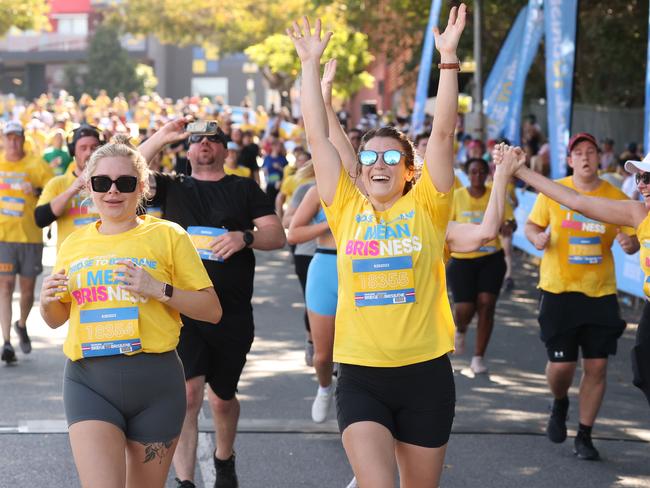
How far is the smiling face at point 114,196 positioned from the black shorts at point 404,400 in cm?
110

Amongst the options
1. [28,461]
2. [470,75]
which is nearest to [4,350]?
[28,461]

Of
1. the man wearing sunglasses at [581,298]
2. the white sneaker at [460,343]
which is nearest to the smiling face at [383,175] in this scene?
the man wearing sunglasses at [581,298]

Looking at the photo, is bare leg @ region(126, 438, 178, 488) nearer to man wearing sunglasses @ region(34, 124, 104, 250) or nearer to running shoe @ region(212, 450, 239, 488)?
running shoe @ region(212, 450, 239, 488)

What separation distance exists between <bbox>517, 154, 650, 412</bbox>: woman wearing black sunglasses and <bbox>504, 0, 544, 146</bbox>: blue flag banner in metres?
13.2

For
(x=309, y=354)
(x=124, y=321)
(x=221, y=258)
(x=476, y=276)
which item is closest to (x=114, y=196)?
(x=124, y=321)

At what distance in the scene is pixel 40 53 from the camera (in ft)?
333

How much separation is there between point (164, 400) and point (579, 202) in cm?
233

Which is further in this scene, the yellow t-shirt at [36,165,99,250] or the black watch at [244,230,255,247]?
the yellow t-shirt at [36,165,99,250]

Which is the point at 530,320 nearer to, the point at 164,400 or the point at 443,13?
the point at 164,400

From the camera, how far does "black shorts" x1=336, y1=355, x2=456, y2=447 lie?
16.1 ft

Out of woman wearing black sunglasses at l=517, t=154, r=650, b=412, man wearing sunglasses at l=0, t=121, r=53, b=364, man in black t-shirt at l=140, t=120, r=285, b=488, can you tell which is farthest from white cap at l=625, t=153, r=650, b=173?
man wearing sunglasses at l=0, t=121, r=53, b=364

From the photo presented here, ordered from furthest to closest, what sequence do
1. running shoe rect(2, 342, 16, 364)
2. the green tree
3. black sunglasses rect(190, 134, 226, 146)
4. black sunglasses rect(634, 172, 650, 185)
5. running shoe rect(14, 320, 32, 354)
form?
the green tree < running shoe rect(14, 320, 32, 354) < running shoe rect(2, 342, 16, 364) < black sunglasses rect(190, 134, 226, 146) < black sunglasses rect(634, 172, 650, 185)

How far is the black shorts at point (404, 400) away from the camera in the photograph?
4.92 meters

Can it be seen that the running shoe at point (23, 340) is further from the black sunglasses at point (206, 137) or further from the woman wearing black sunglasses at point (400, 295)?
the woman wearing black sunglasses at point (400, 295)
